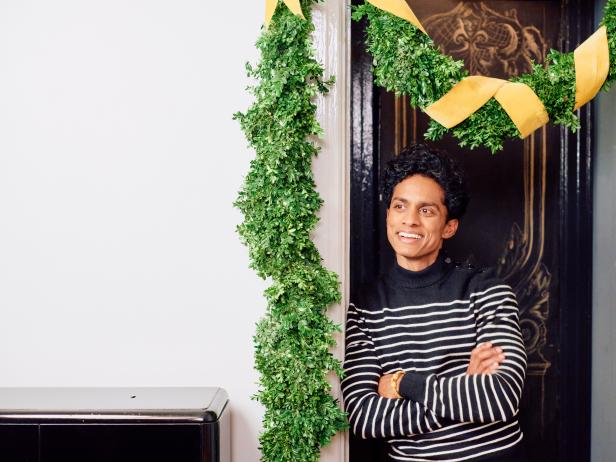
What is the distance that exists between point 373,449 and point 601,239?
119 centimetres

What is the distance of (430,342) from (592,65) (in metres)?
0.98

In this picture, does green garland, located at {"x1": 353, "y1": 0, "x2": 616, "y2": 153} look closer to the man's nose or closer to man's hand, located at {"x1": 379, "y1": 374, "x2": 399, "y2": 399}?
the man's nose

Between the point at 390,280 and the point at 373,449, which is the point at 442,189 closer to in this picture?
the point at 390,280

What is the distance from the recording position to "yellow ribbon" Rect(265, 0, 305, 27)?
6.36ft

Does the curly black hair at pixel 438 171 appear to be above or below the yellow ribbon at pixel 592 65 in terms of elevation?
below

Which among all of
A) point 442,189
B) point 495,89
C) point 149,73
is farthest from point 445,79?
point 149,73

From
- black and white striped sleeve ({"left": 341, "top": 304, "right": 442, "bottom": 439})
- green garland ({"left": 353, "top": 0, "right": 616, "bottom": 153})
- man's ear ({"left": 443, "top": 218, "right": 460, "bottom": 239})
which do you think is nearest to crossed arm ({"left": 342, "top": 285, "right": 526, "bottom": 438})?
black and white striped sleeve ({"left": 341, "top": 304, "right": 442, "bottom": 439})

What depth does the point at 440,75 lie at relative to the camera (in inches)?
76.3

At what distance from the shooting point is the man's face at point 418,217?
204 centimetres

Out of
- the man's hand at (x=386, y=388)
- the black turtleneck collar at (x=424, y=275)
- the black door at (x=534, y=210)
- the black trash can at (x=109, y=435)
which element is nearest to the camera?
the black trash can at (x=109, y=435)

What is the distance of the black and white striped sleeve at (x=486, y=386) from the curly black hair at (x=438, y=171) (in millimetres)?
345

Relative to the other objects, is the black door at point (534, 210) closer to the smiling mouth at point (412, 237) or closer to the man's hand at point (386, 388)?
the smiling mouth at point (412, 237)

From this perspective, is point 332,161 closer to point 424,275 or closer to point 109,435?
point 424,275

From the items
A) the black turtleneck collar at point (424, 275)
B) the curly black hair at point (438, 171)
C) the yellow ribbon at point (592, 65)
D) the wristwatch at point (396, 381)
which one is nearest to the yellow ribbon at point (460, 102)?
the curly black hair at point (438, 171)
